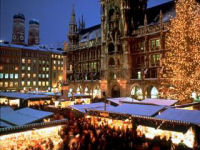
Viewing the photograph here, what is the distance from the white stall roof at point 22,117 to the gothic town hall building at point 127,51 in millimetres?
28385

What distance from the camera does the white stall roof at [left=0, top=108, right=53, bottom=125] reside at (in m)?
16.2

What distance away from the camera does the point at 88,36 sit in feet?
221

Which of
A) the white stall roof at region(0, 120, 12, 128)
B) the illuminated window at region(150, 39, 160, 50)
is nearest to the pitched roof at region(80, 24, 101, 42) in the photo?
the illuminated window at region(150, 39, 160, 50)

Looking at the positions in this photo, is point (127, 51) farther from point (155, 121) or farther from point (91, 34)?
point (155, 121)

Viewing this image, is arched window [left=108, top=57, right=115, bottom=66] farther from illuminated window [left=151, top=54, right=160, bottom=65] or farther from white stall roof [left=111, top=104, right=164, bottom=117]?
white stall roof [left=111, top=104, right=164, bottom=117]

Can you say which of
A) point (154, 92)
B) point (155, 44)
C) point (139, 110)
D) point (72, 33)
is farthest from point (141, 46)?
point (72, 33)

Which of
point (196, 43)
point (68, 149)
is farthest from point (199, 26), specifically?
point (68, 149)

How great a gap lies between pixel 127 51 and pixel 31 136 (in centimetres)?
3880

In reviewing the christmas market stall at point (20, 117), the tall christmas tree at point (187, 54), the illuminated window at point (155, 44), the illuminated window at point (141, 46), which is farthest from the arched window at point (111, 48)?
the christmas market stall at point (20, 117)

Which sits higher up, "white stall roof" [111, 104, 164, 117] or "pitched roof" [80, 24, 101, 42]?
"pitched roof" [80, 24, 101, 42]

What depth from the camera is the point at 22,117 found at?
17172mm

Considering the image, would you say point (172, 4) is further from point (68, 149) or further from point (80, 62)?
point (68, 149)

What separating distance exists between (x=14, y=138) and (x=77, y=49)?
2219 inches

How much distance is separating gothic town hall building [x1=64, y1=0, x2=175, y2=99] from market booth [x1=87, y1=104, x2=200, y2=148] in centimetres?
2537
